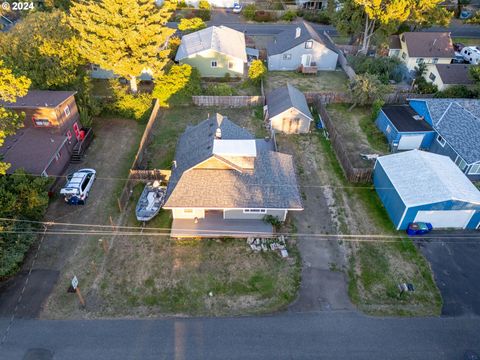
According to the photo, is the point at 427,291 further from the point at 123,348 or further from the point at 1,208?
the point at 1,208

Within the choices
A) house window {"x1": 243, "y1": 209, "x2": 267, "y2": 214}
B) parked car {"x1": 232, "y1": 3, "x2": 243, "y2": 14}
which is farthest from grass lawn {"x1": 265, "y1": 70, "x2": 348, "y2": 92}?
parked car {"x1": 232, "y1": 3, "x2": 243, "y2": 14}

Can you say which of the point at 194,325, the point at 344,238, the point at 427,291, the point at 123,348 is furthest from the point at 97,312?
the point at 427,291

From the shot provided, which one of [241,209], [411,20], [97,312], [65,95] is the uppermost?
[411,20]

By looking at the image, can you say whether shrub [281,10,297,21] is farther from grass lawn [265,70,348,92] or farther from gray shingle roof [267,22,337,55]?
grass lawn [265,70,348,92]

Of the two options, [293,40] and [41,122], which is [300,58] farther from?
[41,122]

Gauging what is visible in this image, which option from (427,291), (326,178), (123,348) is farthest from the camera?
(326,178)

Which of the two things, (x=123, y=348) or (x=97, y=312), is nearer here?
(x=123, y=348)

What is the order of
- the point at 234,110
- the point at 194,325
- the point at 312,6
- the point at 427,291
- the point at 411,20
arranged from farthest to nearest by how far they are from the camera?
1. the point at 312,6
2. the point at 411,20
3. the point at 234,110
4. the point at 427,291
5. the point at 194,325

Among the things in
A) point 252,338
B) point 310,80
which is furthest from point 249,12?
point 252,338
